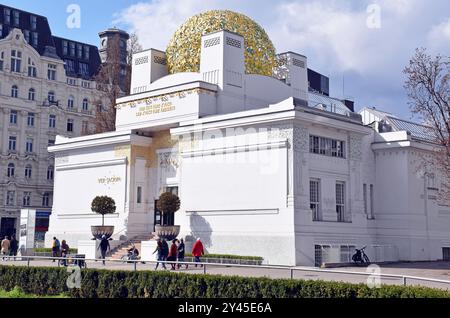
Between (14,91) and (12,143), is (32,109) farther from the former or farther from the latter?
(12,143)

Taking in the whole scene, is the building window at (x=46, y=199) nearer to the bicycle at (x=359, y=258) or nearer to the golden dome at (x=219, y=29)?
the golden dome at (x=219, y=29)

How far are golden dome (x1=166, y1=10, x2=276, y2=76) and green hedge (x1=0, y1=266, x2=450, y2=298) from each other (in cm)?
2170

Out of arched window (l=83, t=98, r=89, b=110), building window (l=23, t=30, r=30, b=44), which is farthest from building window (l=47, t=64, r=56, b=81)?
arched window (l=83, t=98, r=89, b=110)

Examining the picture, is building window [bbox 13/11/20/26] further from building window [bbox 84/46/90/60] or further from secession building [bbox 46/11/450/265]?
secession building [bbox 46/11/450/265]

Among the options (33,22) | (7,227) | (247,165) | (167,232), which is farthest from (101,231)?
(33,22)

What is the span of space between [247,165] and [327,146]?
4862mm

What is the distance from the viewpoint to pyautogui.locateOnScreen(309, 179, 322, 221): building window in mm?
33656

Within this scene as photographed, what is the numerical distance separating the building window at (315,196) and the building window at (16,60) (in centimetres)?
4280

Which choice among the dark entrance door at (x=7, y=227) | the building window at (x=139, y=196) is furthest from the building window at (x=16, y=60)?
the building window at (x=139, y=196)

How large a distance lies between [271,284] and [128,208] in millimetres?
23451

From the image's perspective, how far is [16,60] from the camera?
64938 millimetres

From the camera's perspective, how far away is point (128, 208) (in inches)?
1531
